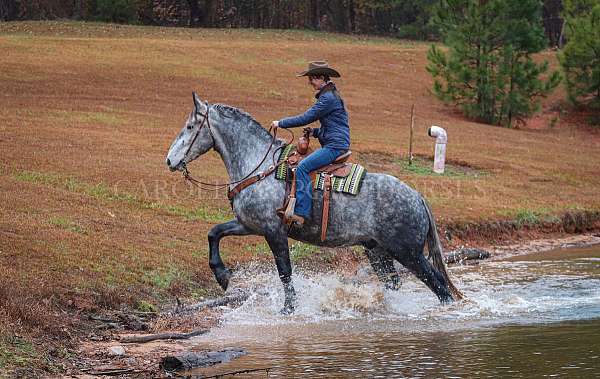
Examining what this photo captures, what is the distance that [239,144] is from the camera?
14.6m

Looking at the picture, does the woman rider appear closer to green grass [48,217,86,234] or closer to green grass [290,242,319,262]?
green grass [290,242,319,262]

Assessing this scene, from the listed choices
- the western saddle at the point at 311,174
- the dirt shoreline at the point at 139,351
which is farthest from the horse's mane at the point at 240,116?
the dirt shoreline at the point at 139,351

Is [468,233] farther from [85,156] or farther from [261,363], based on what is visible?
[261,363]

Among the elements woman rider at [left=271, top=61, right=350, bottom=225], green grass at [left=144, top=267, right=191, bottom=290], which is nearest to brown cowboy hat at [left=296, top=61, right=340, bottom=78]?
woman rider at [left=271, top=61, right=350, bottom=225]

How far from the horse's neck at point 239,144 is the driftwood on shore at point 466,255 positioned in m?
6.71

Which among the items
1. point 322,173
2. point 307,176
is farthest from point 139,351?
point 322,173

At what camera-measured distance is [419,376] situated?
34.4ft

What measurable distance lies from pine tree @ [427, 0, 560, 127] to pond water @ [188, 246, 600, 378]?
25.3 meters

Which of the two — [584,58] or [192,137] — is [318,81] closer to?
A: [192,137]

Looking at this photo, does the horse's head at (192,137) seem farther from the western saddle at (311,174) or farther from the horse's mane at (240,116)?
the western saddle at (311,174)

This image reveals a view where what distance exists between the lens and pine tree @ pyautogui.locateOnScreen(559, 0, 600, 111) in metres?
45.2

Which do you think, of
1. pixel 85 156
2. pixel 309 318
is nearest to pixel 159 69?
pixel 85 156

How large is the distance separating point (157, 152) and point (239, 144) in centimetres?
1312

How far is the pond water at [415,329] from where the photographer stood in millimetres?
10945
